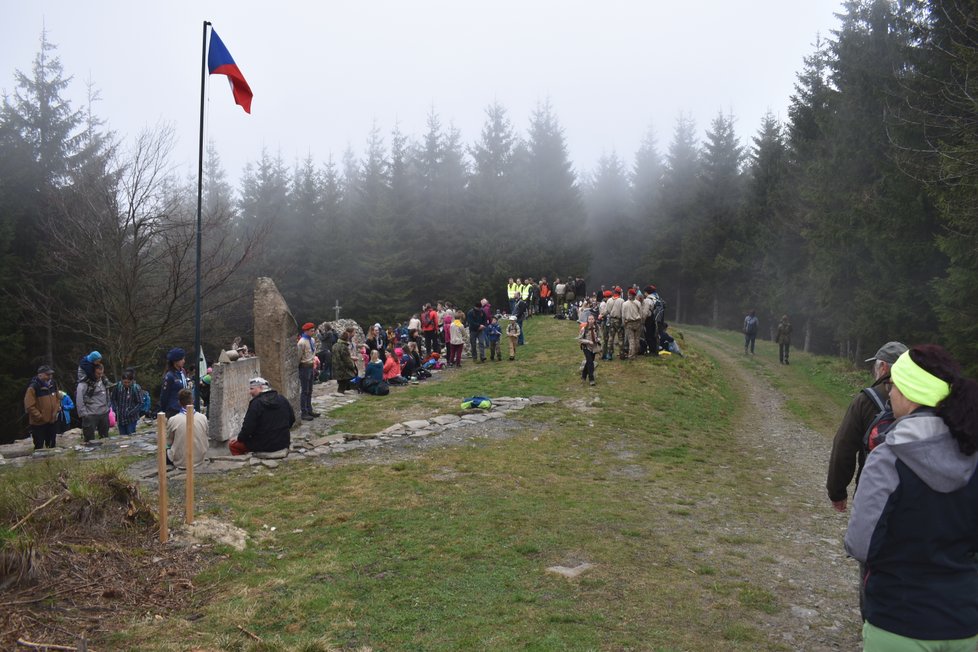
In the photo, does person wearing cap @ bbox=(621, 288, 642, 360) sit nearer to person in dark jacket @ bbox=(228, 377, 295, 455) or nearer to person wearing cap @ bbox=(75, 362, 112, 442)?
person in dark jacket @ bbox=(228, 377, 295, 455)

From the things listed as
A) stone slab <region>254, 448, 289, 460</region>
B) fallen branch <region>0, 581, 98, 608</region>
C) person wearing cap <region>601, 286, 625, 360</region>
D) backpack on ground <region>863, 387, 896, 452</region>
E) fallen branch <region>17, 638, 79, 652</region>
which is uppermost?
person wearing cap <region>601, 286, 625, 360</region>

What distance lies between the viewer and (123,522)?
6449 mm

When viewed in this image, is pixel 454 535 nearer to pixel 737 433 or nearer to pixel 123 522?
pixel 123 522

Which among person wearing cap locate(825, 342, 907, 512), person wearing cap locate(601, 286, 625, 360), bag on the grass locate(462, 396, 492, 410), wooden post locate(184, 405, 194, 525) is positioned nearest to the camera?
person wearing cap locate(825, 342, 907, 512)

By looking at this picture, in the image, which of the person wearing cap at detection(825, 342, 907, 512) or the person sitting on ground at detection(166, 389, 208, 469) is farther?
the person sitting on ground at detection(166, 389, 208, 469)

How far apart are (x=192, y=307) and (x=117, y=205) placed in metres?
3.28

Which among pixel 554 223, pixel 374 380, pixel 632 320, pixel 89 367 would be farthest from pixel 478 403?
pixel 554 223

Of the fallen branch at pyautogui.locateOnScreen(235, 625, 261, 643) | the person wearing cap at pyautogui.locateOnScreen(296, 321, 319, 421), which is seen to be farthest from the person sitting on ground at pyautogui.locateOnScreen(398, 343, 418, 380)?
the fallen branch at pyautogui.locateOnScreen(235, 625, 261, 643)

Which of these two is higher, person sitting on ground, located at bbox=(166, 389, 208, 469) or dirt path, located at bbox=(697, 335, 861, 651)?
person sitting on ground, located at bbox=(166, 389, 208, 469)

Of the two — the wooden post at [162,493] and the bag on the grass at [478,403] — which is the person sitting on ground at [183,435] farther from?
the bag on the grass at [478,403]

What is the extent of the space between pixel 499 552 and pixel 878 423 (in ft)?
12.2

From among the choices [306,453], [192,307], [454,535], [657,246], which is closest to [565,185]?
[657,246]

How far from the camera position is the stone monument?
999 cm

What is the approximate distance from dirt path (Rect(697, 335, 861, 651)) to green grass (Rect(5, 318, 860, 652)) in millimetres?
153
